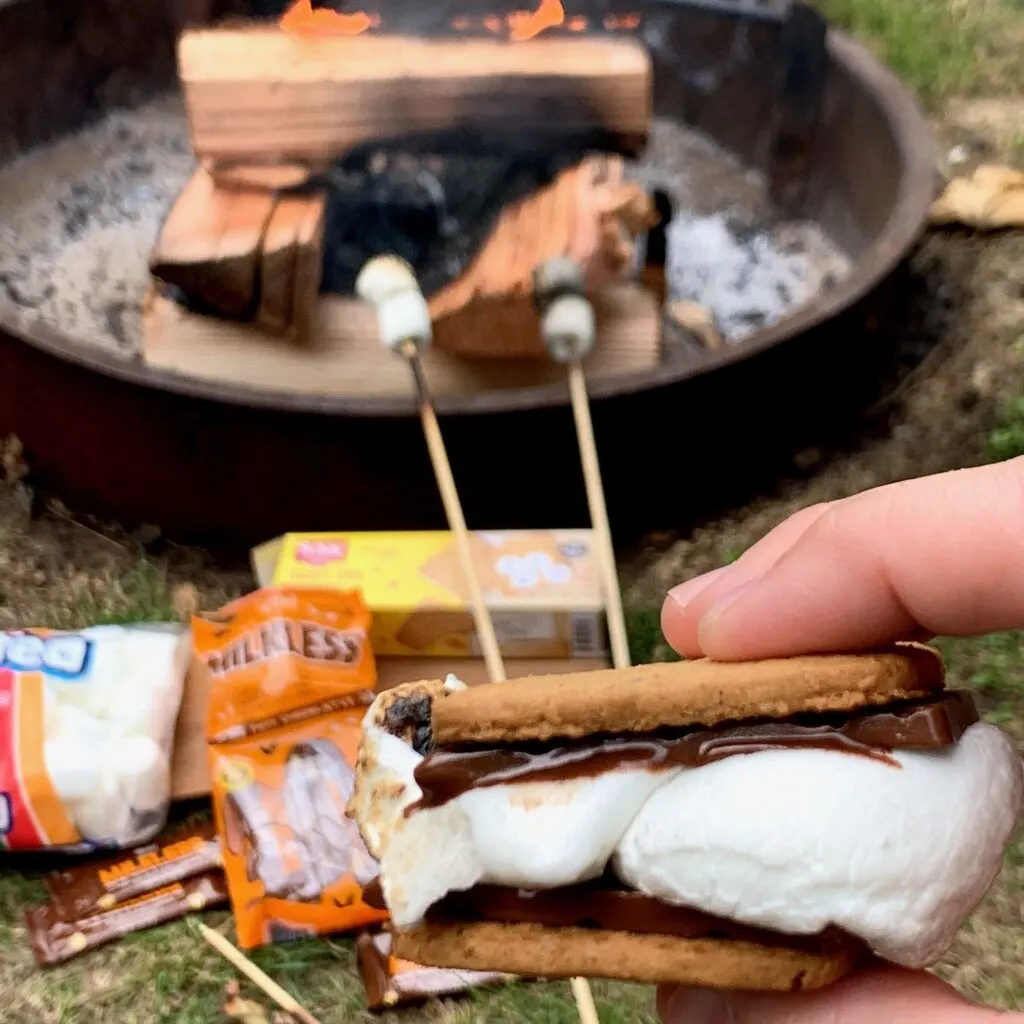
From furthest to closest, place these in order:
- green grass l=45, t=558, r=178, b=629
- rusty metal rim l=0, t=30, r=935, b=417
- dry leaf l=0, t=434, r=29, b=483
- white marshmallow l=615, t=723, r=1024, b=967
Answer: dry leaf l=0, t=434, r=29, b=483 → green grass l=45, t=558, r=178, b=629 → rusty metal rim l=0, t=30, r=935, b=417 → white marshmallow l=615, t=723, r=1024, b=967

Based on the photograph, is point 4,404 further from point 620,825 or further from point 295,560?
point 620,825

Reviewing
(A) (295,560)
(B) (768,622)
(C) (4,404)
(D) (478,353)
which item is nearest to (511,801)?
(B) (768,622)

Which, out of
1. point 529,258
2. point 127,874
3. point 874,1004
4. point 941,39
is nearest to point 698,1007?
point 874,1004

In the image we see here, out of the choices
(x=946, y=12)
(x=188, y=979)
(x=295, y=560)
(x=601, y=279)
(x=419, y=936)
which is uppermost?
(x=946, y=12)

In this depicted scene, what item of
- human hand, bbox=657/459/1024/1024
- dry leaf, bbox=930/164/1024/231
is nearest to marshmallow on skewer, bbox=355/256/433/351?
human hand, bbox=657/459/1024/1024

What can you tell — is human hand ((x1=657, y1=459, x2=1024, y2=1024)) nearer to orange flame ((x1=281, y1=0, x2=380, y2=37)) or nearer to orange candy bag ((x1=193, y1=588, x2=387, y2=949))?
orange candy bag ((x1=193, y1=588, x2=387, y2=949))

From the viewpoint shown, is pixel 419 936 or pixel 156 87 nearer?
pixel 419 936
